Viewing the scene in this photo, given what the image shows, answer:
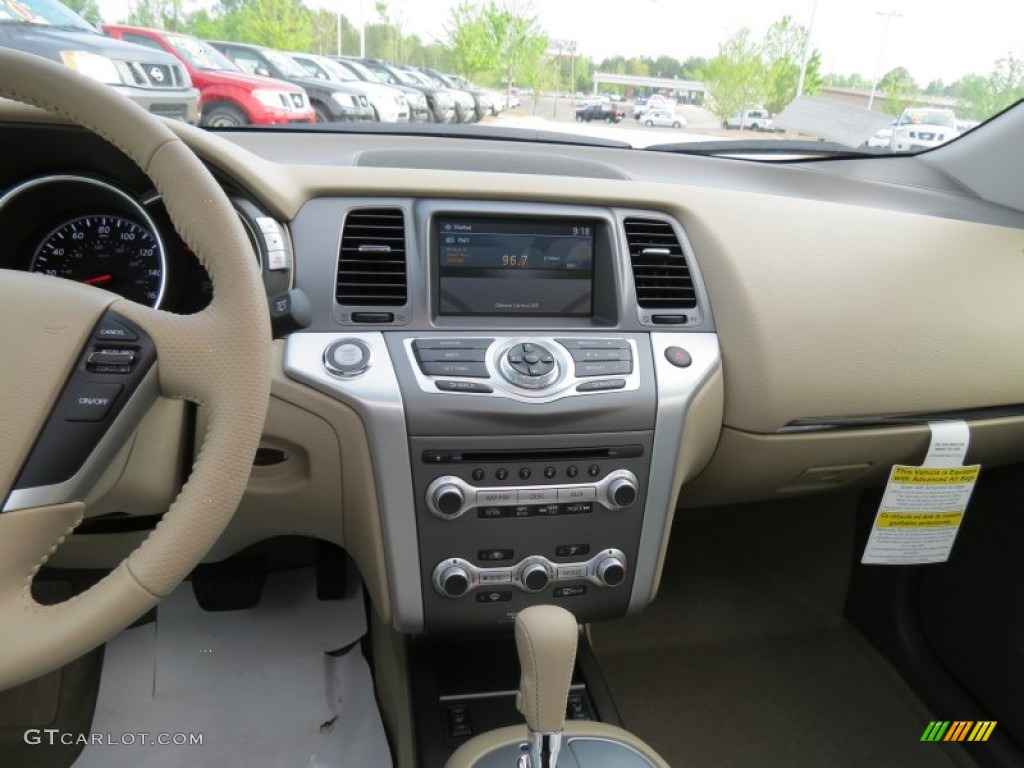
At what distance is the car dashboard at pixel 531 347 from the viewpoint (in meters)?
1.17

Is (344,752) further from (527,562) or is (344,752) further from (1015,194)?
(1015,194)

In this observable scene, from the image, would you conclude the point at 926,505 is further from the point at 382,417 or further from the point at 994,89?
the point at 382,417

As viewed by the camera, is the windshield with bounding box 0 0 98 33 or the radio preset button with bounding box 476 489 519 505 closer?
the radio preset button with bounding box 476 489 519 505

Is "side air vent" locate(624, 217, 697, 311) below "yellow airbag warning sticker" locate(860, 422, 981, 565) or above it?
above

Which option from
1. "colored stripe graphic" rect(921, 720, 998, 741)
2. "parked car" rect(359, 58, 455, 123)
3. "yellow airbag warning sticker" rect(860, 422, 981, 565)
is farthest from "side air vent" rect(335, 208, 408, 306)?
"colored stripe graphic" rect(921, 720, 998, 741)

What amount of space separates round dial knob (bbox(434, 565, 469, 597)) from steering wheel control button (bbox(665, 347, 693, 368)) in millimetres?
475

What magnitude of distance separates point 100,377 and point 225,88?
1250mm

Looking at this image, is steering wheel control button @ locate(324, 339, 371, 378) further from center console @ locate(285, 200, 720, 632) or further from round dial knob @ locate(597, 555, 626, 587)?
round dial knob @ locate(597, 555, 626, 587)

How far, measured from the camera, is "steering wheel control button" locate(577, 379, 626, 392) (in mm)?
1213

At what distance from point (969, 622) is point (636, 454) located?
1.04 m

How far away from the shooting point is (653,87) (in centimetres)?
165

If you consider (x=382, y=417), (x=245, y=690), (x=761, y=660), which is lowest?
(x=761, y=660)

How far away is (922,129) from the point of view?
1837 mm

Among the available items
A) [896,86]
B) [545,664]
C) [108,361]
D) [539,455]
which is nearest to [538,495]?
[539,455]
